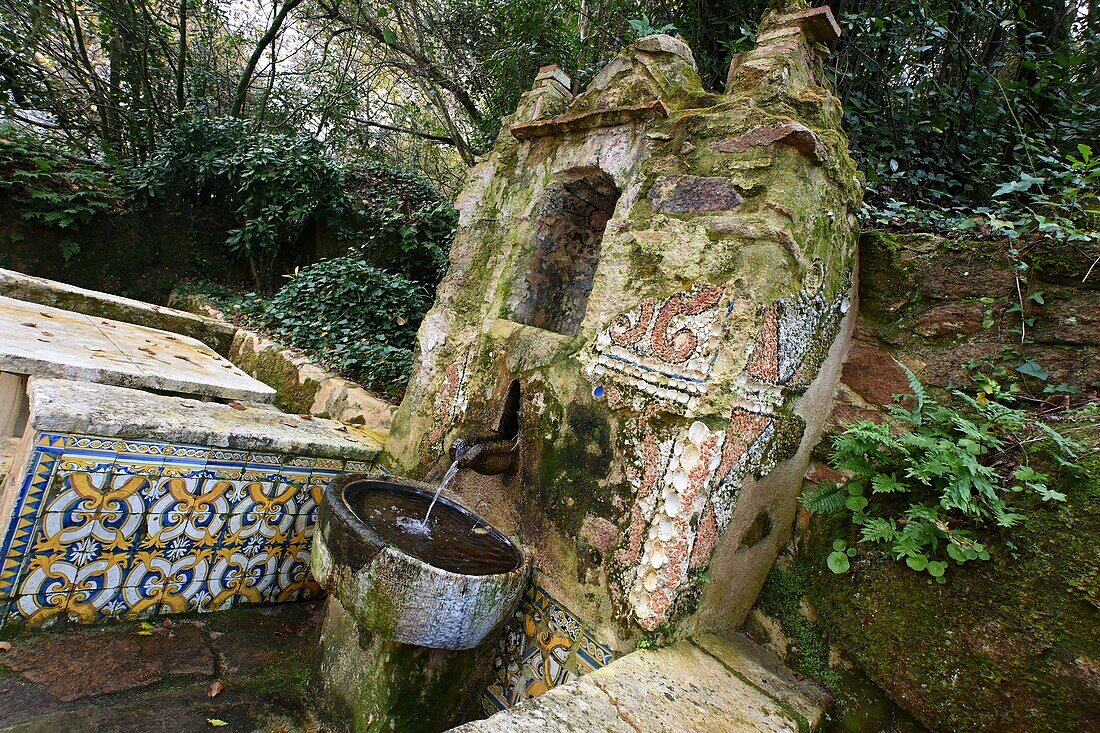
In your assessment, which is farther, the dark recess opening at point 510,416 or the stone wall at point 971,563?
the dark recess opening at point 510,416

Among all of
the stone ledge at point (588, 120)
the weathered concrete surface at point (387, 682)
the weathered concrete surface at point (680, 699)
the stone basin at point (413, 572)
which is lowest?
the weathered concrete surface at point (387, 682)

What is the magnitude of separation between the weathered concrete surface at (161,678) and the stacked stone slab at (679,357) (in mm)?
993

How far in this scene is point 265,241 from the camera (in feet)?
20.6

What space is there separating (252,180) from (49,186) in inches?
75.0

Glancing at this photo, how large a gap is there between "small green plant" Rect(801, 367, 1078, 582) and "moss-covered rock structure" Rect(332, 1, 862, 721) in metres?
0.26

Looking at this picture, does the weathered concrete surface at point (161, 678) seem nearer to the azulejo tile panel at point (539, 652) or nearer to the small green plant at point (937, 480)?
the azulejo tile panel at point (539, 652)

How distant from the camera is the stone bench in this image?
209cm

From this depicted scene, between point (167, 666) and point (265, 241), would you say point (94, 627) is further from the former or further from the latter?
point (265, 241)

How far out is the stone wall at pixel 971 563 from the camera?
5.24ft

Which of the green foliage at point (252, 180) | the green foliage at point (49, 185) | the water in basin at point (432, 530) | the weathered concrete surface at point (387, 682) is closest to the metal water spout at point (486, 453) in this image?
the water in basin at point (432, 530)

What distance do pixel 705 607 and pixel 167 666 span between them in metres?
2.18

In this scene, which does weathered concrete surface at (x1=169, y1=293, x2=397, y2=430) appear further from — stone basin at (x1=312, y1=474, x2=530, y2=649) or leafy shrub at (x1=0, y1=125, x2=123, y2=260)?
leafy shrub at (x1=0, y1=125, x2=123, y2=260)

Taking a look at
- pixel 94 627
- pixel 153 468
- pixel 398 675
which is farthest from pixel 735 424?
pixel 94 627

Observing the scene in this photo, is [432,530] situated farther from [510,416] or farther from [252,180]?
[252,180]
